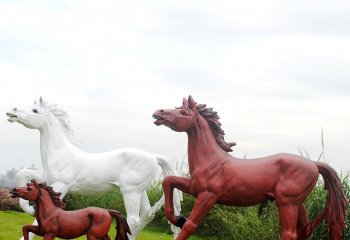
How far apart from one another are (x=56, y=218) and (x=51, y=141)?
7.56ft

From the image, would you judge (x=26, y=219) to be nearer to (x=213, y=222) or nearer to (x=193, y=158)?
(x=213, y=222)

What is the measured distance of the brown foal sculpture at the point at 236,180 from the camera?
3.42 metres

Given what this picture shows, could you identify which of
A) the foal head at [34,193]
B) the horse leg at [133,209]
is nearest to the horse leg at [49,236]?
the foal head at [34,193]

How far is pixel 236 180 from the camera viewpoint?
3475 millimetres

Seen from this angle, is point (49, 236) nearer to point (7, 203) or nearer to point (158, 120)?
point (158, 120)

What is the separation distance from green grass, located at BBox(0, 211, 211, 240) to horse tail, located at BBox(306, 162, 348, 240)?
15.8 ft

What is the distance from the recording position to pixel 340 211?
3543mm

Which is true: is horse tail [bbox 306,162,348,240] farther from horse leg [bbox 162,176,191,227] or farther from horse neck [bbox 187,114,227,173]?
horse leg [bbox 162,176,191,227]

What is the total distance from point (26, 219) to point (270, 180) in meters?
7.37

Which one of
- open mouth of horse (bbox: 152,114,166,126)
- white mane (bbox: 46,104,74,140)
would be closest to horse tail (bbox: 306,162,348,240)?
open mouth of horse (bbox: 152,114,166,126)

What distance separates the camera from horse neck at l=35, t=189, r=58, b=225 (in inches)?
152

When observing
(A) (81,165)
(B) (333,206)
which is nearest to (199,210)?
(B) (333,206)

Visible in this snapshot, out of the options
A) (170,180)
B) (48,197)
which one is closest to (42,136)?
(48,197)

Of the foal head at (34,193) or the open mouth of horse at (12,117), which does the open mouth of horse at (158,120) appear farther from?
the open mouth of horse at (12,117)
